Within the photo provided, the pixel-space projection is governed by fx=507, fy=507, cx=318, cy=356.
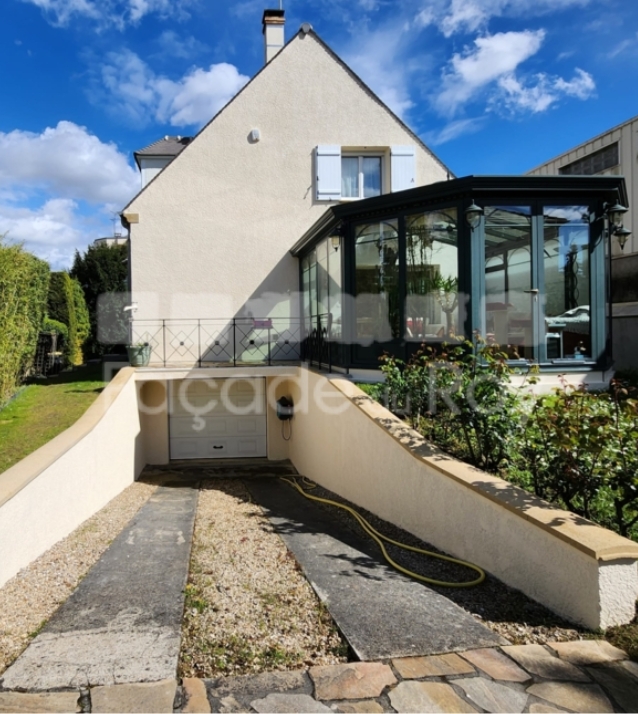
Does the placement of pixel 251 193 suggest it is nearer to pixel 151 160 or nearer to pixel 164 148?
pixel 151 160

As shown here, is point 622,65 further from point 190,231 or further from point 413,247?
point 190,231

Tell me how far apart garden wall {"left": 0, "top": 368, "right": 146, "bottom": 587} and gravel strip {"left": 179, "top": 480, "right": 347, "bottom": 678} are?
139cm

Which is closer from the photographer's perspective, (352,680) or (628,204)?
(352,680)

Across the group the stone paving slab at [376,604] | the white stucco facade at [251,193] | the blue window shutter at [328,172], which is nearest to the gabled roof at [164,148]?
the white stucco facade at [251,193]

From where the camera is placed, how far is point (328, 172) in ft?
38.8

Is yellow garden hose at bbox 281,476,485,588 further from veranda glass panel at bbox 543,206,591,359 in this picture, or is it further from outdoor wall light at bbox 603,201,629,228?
outdoor wall light at bbox 603,201,629,228

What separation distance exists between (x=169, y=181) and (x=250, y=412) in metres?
5.69

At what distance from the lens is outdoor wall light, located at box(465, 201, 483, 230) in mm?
6754

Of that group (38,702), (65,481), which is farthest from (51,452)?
(38,702)

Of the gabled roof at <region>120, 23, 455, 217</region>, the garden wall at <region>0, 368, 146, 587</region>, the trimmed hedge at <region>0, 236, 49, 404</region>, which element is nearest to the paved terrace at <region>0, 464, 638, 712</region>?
the garden wall at <region>0, 368, 146, 587</region>

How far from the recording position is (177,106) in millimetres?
15094

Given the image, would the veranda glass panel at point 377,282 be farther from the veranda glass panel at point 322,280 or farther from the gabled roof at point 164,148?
the gabled roof at point 164,148

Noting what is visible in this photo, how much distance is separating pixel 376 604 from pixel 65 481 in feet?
12.1

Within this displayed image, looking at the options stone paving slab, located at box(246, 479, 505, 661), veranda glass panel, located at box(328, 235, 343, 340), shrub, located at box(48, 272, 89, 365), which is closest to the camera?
stone paving slab, located at box(246, 479, 505, 661)
